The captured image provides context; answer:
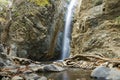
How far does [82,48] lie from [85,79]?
410 inches

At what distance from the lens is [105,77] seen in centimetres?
1002

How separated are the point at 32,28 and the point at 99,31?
33.9 feet

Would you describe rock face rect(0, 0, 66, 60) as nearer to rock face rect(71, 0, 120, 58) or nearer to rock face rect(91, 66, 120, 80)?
rock face rect(71, 0, 120, 58)

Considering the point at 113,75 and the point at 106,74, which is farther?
the point at 106,74

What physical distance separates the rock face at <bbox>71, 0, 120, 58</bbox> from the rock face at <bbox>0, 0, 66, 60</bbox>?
16.0 feet

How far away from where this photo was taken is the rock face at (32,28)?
26953mm

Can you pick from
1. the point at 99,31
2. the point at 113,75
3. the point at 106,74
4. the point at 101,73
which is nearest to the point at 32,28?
the point at 99,31

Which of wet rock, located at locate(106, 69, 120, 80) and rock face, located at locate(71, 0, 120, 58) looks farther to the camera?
rock face, located at locate(71, 0, 120, 58)

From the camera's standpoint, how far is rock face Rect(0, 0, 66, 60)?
26953mm

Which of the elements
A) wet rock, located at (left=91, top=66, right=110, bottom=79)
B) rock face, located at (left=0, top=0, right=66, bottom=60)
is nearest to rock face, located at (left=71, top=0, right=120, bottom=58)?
rock face, located at (left=0, top=0, right=66, bottom=60)

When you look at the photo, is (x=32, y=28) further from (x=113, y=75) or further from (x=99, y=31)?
(x=113, y=75)

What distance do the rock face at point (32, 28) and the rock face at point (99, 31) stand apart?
4.89 meters

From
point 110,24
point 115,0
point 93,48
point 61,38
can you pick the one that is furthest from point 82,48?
point 61,38

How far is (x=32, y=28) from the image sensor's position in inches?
1109
